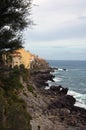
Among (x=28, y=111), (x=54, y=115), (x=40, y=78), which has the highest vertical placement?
(x=28, y=111)

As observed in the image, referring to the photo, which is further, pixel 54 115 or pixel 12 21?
pixel 54 115

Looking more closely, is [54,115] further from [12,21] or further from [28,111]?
[12,21]

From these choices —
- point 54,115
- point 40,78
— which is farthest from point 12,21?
point 40,78

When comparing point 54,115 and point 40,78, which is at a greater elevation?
point 40,78

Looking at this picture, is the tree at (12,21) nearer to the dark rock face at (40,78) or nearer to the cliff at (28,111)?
the cliff at (28,111)

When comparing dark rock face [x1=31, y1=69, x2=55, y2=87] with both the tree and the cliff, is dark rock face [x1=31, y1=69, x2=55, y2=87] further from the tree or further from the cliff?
the tree

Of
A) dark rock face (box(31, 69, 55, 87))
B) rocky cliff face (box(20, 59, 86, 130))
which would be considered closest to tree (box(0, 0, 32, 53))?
rocky cliff face (box(20, 59, 86, 130))

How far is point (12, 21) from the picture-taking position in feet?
49.4

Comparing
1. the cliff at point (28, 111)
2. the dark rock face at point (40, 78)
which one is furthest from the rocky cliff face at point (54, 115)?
the dark rock face at point (40, 78)

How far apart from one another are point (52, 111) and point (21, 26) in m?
32.9

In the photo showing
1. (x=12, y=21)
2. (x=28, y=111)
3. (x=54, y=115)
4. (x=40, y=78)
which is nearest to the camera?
(x=12, y=21)

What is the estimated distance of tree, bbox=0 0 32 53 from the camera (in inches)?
577

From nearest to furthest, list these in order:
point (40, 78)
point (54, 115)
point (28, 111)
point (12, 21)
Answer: point (12, 21), point (28, 111), point (54, 115), point (40, 78)

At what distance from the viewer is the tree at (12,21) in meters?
14.7
